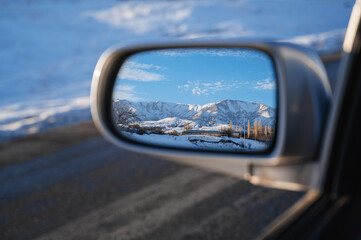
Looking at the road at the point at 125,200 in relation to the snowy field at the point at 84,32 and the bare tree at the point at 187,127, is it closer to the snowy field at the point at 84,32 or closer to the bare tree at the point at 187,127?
the bare tree at the point at 187,127

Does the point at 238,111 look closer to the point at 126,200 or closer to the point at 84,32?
the point at 126,200

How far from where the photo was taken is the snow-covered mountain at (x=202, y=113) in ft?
4.25

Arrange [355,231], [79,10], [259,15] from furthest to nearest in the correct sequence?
[79,10] → [259,15] → [355,231]

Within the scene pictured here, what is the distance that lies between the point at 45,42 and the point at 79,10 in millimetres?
4524

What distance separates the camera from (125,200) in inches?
131

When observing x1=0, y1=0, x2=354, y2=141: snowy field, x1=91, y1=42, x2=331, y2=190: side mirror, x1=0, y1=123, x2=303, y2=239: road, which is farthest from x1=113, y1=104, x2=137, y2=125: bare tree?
x1=0, y1=0, x2=354, y2=141: snowy field

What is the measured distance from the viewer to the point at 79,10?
19000mm

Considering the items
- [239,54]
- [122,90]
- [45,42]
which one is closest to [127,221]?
[122,90]

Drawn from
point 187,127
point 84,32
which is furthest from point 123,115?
point 84,32

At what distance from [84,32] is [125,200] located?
1524 centimetres

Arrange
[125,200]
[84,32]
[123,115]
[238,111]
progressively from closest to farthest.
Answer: [238,111]
[123,115]
[125,200]
[84,32]

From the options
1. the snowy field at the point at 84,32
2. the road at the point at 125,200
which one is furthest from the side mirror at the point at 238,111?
the snowy field at the point at 84,32

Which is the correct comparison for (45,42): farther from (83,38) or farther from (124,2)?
(124,2)

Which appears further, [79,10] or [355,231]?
[79,10]
